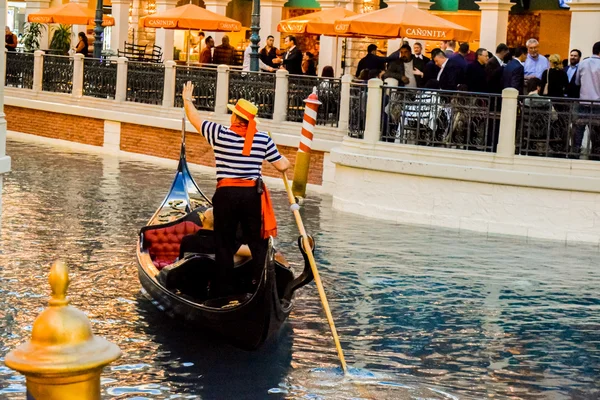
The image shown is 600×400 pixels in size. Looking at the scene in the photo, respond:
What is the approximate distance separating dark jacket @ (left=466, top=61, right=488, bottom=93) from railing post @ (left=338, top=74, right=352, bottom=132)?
2058 mm

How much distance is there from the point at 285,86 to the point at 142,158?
3293mm

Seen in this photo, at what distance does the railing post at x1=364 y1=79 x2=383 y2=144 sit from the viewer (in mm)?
13812

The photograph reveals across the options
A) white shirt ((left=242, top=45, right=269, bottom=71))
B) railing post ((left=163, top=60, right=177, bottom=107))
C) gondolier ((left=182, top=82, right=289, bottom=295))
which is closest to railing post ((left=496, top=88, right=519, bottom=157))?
gondolier ((left=182, top=82, right=289, bottom=295))

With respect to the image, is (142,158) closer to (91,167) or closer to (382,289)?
(91,167)

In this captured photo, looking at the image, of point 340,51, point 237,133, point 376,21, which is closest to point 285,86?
point 376,21

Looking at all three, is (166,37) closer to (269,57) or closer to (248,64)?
(269,57)

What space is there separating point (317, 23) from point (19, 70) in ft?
21.3

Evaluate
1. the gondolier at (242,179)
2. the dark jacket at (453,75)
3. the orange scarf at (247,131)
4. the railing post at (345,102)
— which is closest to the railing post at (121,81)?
the railing post at (345,102)

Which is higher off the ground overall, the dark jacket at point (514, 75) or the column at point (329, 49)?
the column at point (329, 49)

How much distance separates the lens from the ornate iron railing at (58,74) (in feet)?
70.5

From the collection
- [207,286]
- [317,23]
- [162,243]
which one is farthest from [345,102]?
[207,286]

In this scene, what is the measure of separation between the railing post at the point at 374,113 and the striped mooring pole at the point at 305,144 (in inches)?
23.2

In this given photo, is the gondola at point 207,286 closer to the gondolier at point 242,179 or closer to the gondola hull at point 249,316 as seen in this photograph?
the gondola hull at point 249,316

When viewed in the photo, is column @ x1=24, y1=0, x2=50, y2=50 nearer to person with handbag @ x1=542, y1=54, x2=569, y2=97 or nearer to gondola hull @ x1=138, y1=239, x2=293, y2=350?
person with handbag @ x1=542, y1=54, x2=569, y2=97
